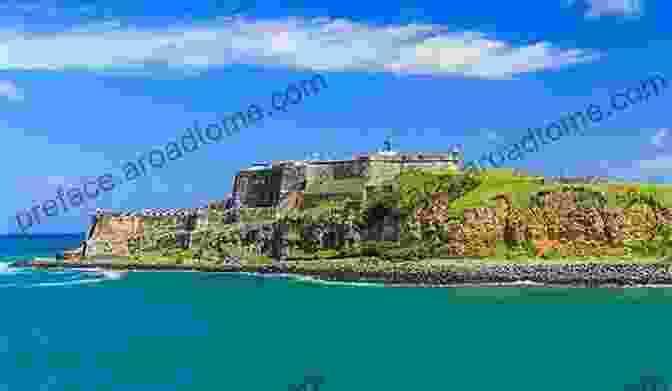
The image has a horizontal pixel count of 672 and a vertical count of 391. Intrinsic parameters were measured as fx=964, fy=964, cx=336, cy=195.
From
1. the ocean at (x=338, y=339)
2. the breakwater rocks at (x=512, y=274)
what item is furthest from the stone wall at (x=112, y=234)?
the ocean at (x=338, y=339)

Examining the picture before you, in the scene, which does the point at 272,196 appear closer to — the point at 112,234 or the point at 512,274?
the point at 112,234

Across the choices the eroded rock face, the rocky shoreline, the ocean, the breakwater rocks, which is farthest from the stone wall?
the eroded rock face

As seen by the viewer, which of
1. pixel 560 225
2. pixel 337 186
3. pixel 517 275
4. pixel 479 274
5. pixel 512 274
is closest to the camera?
pixel 517 275

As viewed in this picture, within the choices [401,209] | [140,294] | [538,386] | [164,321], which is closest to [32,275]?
[140,294]

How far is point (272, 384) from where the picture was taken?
3244 centimetres

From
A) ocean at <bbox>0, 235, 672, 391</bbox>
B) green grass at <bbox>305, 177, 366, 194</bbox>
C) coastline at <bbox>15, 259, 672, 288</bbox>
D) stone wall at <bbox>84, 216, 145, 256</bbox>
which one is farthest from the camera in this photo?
stone wall at <bbox>84, 216, 145, 256</bbox>

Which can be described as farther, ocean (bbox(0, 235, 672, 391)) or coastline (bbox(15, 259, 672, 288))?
coastline (bbox(15, 259, 672, 288))

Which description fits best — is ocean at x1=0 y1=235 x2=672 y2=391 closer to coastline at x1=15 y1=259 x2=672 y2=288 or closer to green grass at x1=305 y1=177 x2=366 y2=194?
coastline at x1=15 y1=259 x2=672 y2=288

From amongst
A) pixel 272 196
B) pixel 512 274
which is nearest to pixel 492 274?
pixel 512 274

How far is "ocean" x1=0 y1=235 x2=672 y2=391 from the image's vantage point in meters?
33.4

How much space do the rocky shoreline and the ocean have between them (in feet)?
9.87

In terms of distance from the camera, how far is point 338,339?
41.9m

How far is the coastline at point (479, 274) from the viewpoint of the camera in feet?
201

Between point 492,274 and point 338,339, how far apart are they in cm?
2597
